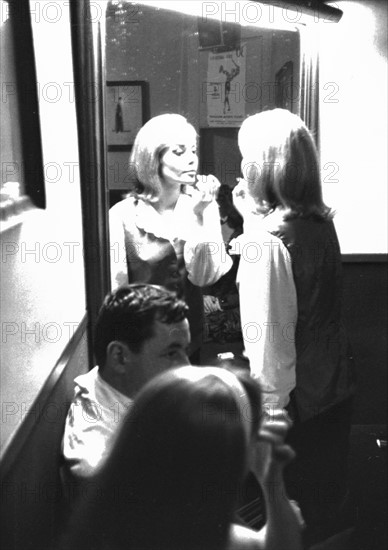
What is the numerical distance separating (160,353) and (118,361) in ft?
0.17

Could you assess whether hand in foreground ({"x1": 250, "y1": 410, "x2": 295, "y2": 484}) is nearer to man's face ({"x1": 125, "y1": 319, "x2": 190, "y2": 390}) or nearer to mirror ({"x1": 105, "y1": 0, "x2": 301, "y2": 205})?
man's face ({"x1": 125, "y1": 319, "x2": 190, "y2": 390})

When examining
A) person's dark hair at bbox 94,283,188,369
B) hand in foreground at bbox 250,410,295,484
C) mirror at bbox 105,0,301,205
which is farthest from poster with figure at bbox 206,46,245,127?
hand in foreground at bbox 250,410,295,484

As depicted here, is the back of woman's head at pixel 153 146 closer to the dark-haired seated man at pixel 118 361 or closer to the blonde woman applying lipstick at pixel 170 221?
the blonde woman applying lipstick at pixel 170 221

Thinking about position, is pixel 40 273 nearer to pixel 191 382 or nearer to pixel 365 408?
pixel 191 382

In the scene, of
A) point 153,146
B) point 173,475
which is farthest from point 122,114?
point 173,475

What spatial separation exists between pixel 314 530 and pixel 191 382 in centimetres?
28

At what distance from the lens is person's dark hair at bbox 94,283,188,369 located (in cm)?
73

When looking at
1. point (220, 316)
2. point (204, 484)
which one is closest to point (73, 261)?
point (220, 316)

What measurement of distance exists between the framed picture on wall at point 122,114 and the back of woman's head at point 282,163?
0.13 meters

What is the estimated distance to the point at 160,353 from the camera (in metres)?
0.72

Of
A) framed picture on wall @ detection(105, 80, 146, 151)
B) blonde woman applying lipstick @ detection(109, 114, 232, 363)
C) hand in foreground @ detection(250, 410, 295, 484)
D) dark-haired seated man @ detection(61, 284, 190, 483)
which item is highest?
framed picture on wall @ detection(105, 80, 146, 151)

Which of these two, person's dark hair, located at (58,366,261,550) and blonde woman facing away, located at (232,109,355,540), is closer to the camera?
person's dark hair, located at (58,366,261,550)

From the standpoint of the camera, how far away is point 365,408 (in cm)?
85

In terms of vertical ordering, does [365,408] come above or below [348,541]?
above
